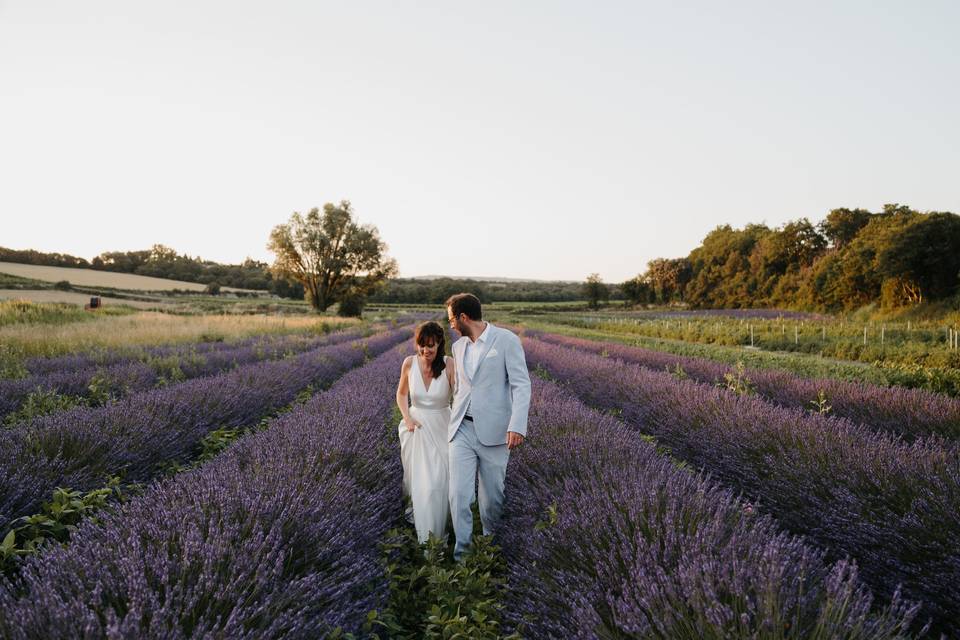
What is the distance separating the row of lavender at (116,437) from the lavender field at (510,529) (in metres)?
0.02

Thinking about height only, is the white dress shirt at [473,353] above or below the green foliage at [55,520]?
above

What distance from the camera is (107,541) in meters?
1.76

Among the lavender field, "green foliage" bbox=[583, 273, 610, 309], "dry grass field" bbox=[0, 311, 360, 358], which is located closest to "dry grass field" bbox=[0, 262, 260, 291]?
"dry grass field" bbox=[0, 311, 360, 358]

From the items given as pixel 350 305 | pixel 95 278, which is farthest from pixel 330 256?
pixel 95 278

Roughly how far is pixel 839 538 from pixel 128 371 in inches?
299

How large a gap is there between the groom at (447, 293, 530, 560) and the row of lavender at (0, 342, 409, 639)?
50 cm

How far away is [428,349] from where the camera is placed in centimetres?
318

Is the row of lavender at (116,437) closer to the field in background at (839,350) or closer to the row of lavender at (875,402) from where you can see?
the row of lavender at (875,402)

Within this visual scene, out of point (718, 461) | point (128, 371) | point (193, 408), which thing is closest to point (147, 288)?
point (128, 371)

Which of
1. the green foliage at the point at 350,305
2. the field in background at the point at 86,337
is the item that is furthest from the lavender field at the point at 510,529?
the green foliage at the point at 350,305

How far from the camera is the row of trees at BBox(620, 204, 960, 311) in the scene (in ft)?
101

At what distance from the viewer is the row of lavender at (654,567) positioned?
139 cm

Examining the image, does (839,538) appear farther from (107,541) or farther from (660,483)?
(107,541)

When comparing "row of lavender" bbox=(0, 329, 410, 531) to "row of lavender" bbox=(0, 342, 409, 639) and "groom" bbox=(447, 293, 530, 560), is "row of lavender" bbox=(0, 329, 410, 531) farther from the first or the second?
"groom" bbox=(447, 293, 530, 560)
